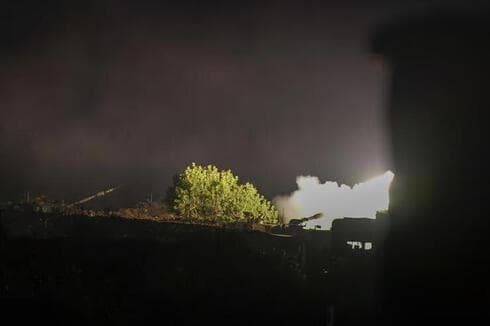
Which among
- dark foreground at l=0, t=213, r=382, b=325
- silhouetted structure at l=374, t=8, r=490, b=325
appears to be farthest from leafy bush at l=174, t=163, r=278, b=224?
silhouetted structure at l=374, t=8, r=490, b=325

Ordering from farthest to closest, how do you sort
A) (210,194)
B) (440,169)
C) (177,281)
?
(210,194)
(177,281)
(440,169)

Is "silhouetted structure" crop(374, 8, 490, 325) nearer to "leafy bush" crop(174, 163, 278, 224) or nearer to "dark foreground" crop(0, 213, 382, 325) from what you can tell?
"dark foreground" crop(0, 213, 382, 325)

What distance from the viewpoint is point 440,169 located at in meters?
6.05

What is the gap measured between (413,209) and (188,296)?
7085mm

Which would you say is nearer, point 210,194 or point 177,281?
point 177,281

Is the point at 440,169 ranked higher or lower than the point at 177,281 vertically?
higher

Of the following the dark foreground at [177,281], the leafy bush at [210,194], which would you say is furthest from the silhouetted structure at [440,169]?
the leafy bush at [210,194]

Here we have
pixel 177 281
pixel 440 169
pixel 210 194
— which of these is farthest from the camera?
pixel 210 194

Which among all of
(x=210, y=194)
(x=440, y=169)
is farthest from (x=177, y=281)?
(x=210, y=194)

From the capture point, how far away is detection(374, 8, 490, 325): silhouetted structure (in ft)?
19.2

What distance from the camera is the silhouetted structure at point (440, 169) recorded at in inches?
230

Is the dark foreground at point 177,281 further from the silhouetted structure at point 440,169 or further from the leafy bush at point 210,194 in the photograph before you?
the leafy bush at point 210,194

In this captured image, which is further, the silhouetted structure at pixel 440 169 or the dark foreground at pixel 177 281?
the dark foreground at pixel 177 281

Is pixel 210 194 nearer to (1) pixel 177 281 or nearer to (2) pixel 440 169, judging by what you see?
(1) pixel 177 281
